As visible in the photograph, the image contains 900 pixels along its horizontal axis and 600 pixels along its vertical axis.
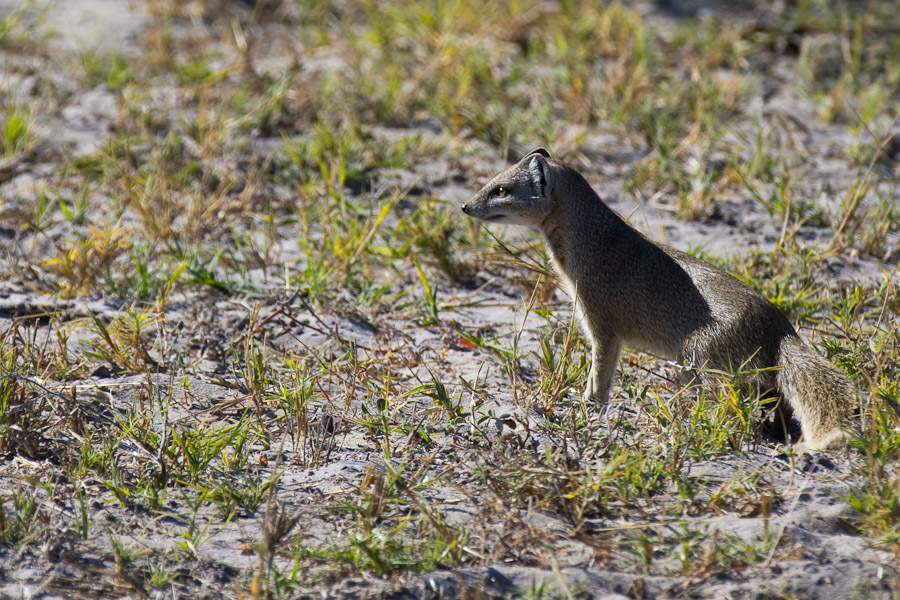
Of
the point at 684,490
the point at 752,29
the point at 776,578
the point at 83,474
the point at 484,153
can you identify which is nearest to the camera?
the point at 776,578

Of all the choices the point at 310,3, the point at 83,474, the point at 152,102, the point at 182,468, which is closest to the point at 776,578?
the point at 182,468

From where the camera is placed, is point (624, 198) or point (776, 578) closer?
point (776, 578)

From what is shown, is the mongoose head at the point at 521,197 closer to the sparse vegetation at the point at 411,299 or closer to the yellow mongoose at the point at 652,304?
the yellow mongoose at the point at 652,304

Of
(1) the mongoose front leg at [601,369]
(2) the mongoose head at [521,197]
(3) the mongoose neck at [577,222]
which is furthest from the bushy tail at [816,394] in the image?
(2) the mongoose head at [521,197]

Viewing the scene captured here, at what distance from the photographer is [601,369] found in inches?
130

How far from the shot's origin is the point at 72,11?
22.1 feet

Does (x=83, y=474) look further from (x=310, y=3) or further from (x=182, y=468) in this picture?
(x=310, y=3)

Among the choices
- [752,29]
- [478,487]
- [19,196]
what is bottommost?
[478,487]

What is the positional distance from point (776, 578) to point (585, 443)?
2.21 feet

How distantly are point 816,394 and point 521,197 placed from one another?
1.22 m

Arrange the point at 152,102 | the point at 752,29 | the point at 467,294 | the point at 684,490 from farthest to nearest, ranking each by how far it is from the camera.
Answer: the point at 752,29
the point at 152,102
the point at 467,294
the point at 684,490

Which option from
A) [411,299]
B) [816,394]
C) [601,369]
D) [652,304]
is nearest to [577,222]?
[652,304]

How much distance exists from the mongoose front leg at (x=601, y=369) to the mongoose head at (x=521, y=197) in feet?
1.73

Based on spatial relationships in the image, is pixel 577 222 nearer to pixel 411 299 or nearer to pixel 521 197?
pixel 521 197
